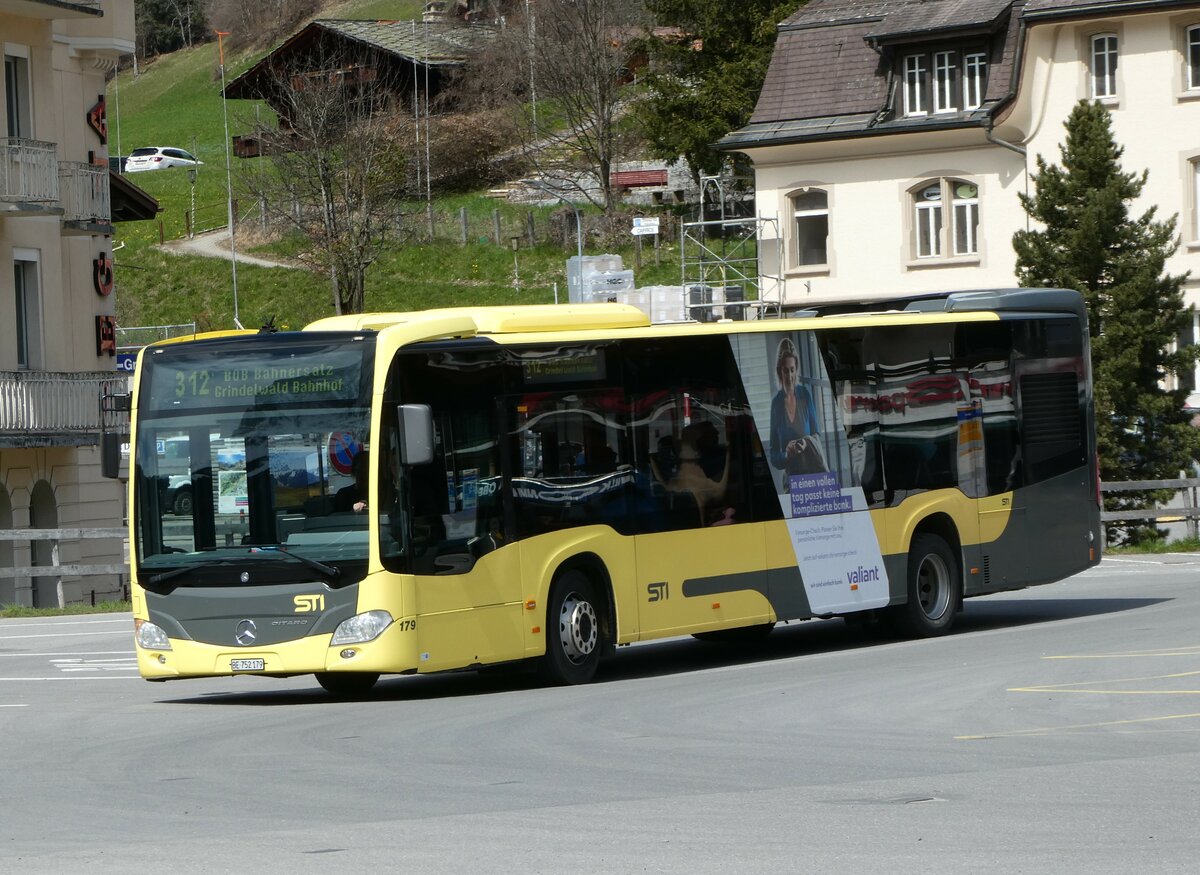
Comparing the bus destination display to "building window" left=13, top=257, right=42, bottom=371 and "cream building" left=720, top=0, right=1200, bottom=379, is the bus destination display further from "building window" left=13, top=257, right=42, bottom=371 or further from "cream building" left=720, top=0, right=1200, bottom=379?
"cream building" left=720, top=0, right=1200, bottom=379

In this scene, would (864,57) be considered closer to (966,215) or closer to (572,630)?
Result: (966,215)

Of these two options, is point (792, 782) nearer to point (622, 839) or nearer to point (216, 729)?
point (622, 839)

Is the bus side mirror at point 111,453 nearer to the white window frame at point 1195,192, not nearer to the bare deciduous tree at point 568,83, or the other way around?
the white window frame at point 1195,192

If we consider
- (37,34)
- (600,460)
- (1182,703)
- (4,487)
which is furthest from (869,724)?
(37,34)

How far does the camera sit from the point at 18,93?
36406 mm

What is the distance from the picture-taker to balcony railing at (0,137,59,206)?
34812mm

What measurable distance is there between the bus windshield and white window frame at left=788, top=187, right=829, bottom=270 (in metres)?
35.1

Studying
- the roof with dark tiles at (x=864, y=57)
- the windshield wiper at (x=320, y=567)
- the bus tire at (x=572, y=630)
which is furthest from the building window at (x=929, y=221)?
the windshield wiper at (x=320, y=567)

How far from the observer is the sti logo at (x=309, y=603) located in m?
15.5

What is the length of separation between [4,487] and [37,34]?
7.86m

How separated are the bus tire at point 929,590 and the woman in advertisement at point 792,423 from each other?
1.69 metres

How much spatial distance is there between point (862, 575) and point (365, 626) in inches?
223

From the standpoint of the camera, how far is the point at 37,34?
36719 millimetres

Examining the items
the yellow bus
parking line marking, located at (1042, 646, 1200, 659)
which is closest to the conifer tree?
the yellow bus
